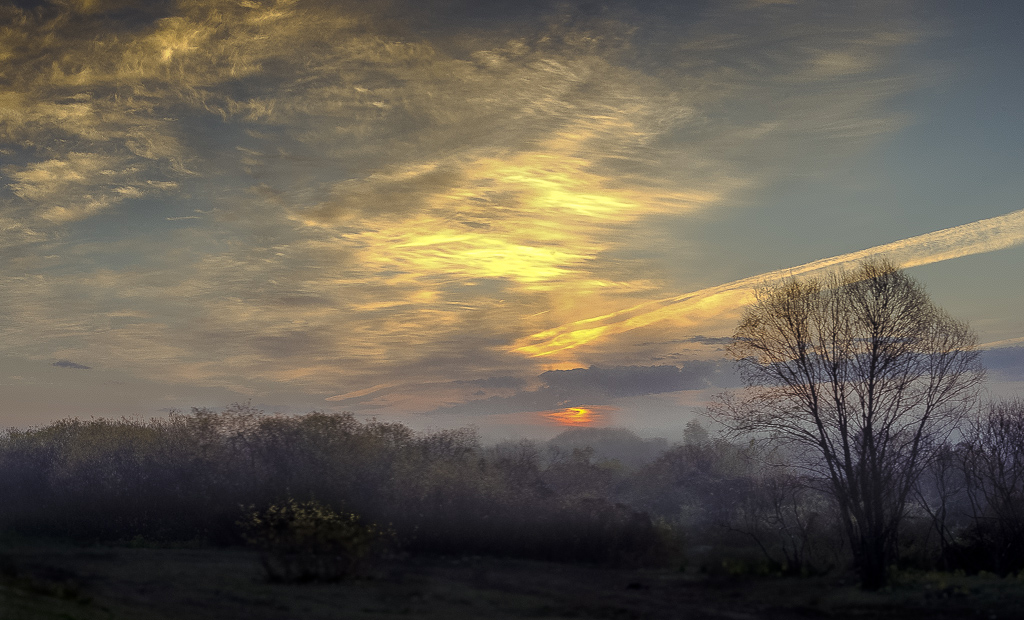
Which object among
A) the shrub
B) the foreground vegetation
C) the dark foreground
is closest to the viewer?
the dark foreground

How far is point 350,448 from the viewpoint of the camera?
61.1 meters

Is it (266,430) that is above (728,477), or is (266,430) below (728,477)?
above

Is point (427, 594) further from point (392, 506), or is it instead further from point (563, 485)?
point (563, 485)

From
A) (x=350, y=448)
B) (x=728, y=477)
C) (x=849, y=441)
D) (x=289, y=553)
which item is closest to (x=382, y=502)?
(x=350, y=448)

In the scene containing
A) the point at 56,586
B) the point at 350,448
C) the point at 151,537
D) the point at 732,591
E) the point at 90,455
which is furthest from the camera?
the point at 90,455

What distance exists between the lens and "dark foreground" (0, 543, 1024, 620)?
2283cm

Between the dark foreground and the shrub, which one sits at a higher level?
the shrub

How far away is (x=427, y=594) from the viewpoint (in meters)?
30.0

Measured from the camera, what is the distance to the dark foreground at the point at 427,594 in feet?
74.9

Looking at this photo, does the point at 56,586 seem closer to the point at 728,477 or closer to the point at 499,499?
the point at 499,499

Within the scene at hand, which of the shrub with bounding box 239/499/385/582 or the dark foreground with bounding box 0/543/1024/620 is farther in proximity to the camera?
the shrub with bounding box 239/499/385/582

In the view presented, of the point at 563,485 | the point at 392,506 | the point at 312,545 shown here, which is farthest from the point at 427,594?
the point at 563,485

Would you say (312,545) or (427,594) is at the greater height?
(312,545)

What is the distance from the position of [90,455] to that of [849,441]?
2735 inches
